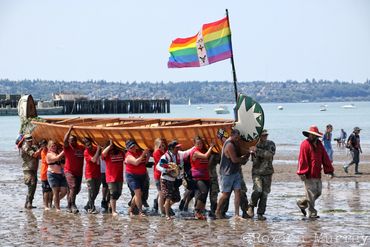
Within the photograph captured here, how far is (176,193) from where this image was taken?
51.4 ft

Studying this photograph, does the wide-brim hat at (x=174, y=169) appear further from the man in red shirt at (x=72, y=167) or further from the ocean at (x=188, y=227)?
the man in red shirt at (x=72, y=167)

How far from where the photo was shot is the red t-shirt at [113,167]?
1619cm

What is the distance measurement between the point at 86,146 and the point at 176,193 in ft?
6.89

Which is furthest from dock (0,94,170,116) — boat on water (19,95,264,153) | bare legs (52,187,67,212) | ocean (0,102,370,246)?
bare legs (52,187,67,212)

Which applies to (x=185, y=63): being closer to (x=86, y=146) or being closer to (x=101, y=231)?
(x=86, y=146)

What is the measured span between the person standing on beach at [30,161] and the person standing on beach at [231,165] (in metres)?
4.04

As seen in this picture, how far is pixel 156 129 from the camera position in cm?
1658

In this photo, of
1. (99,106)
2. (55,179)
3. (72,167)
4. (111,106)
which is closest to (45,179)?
(55,179)

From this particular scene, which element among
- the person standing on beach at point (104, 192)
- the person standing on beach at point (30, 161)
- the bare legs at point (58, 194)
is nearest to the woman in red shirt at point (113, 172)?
the person standing on beach at point (104, 192)

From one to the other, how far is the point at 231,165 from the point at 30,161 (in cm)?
445

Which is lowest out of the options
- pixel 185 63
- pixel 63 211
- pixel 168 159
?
pixel 63 211

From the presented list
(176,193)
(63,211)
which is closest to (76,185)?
(63,211)

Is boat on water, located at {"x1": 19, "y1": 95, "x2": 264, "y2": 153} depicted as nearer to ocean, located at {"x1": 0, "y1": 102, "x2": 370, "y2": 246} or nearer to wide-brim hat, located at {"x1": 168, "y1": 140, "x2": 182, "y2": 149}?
wide-brim hat, located at {"x1": 168, "y1": 140, "x2": 182, "y2": 149}

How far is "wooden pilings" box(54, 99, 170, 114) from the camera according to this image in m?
136
